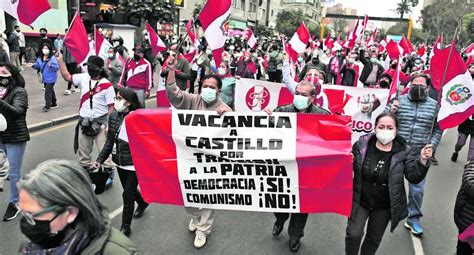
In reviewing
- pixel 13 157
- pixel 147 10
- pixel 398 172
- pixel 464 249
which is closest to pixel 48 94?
pixel 13 157

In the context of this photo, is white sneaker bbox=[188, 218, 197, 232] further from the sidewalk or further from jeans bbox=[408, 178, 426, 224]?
the sidewalk

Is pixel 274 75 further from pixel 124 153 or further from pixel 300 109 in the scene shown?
pixel 124 153

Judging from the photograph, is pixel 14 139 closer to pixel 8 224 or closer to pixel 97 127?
pixel 8 224

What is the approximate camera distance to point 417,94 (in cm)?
443

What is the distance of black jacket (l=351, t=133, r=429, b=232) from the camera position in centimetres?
329

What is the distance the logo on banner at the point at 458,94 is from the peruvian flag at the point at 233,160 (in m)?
1.43

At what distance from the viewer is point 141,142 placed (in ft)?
12.7

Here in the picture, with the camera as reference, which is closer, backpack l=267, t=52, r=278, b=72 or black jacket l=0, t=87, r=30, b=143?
black jacket l=0, t=87, r=30, b=143

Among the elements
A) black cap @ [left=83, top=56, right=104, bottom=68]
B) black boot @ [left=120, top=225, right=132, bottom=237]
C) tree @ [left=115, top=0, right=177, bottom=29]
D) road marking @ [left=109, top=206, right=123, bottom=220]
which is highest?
tree @ [left=115, top=0, right=177, bottom=29]

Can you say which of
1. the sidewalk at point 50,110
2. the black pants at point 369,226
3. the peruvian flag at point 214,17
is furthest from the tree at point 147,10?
the black pants at point 369,226

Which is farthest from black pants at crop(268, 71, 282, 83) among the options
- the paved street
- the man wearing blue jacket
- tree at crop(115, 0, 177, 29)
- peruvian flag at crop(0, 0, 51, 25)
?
tree at crop(115, 0, 177, 29)

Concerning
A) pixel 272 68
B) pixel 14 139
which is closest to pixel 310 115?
pixel 14 139

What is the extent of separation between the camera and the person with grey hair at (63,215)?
64.4 inches

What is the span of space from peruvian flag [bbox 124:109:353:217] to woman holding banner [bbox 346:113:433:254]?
0.89 ft
